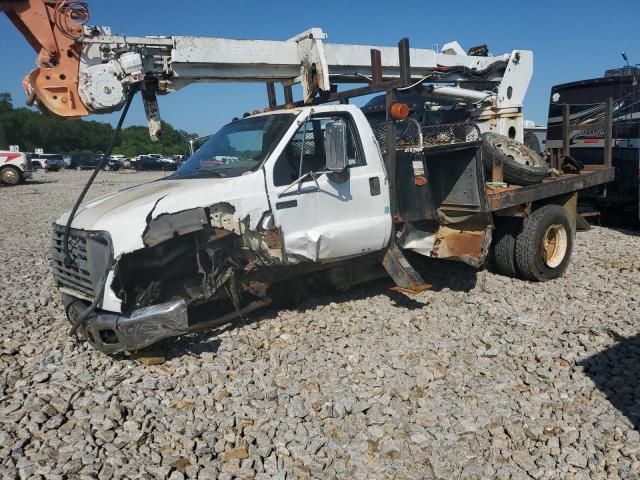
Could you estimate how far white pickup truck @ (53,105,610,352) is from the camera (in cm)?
430

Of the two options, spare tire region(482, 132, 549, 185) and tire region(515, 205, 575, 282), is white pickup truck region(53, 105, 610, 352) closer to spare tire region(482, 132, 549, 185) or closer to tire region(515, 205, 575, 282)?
tire region(515, 205, 575, 282)

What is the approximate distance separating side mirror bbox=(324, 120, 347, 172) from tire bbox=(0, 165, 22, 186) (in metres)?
26.3

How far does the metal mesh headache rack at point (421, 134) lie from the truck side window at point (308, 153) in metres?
0.41

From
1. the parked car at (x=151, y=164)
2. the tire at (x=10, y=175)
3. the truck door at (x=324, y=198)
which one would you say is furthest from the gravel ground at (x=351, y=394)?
the parked car at (x=151, y=164)

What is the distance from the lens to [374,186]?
5539 mm

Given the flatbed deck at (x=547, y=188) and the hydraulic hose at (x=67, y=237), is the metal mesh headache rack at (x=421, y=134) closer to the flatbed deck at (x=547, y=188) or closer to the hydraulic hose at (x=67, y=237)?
the flatbed deck at (x=547, y=188)

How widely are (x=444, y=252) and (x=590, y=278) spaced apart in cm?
224

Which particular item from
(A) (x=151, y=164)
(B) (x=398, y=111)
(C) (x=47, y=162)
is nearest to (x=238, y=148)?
(B) (x=398, y=111)

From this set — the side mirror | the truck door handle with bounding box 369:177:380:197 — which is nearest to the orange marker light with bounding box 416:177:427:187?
the truck door handle with bounding box 369:177:380:197

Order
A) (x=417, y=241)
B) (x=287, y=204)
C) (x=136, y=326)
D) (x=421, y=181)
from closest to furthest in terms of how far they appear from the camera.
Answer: (x=136, y=326) → (x=287, y=204) → (x=421, y=181) → (x=417, y=241)

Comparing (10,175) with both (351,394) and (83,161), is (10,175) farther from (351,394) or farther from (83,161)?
(83,161)

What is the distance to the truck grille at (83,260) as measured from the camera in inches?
166

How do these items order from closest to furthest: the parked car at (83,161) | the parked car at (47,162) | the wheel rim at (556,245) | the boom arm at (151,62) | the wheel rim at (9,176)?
the boom arm at (151,62)
the wheel rim at (556,245)
the wheel rim at (9,176)
the parked car at (47,162)
the parked car at (83,161)

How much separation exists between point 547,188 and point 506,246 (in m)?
0.92
